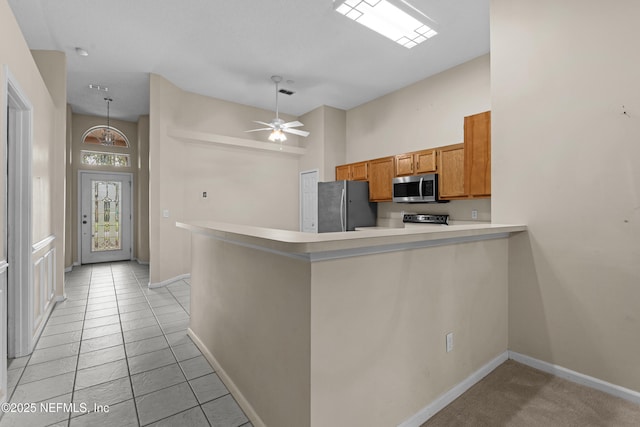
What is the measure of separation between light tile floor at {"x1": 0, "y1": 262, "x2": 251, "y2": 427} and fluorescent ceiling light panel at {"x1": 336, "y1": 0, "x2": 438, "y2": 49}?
Answer: 3.36 meters

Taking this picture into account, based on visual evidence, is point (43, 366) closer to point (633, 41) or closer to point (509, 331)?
point (509, 331)

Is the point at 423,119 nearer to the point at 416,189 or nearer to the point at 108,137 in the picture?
the point at 416,189

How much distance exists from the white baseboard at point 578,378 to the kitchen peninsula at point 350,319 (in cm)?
32

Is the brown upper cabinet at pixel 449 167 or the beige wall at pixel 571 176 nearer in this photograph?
the beige wall at pixel 571 176

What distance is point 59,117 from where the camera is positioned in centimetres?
382

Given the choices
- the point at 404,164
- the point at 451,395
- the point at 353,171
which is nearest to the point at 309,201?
the point at 353,171

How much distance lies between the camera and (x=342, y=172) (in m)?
5.60

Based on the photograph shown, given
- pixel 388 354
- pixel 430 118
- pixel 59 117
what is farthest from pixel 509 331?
pixel 59 117

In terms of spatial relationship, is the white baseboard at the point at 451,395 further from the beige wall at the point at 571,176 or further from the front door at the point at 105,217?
the front door at the point at 105,217

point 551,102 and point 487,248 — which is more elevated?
point 551,102

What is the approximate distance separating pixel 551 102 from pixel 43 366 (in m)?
4.21

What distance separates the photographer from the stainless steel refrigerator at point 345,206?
493 cm

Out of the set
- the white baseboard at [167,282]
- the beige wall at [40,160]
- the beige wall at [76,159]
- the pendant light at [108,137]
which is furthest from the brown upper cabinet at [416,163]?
the beige wall at [76,159]

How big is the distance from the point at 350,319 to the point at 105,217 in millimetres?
7401
